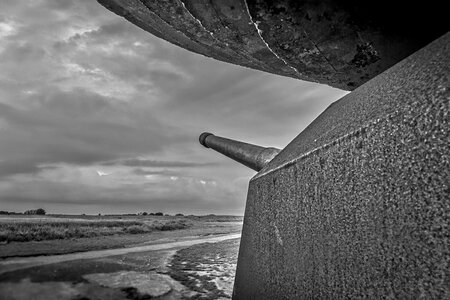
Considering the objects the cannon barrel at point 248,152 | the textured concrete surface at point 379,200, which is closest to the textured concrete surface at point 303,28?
the textured concrete surface at point 379,200

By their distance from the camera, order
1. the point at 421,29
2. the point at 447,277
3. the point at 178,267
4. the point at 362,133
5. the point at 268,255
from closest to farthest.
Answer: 1. the point at 447,277
2. the point at 362,133
3. the point at 268,255
4. the point at 421,29
5. the point at 178,267

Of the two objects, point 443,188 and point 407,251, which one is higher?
point 443,188

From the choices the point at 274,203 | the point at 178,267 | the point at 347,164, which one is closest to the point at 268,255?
the point at 274,203

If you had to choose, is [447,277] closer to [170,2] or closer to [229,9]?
[229,9]

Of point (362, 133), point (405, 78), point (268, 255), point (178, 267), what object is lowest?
point (178, 267)

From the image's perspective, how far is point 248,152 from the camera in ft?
9.21

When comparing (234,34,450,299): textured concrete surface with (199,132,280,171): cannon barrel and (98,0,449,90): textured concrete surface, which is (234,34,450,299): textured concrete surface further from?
(199,132,280,171): cannon barrel

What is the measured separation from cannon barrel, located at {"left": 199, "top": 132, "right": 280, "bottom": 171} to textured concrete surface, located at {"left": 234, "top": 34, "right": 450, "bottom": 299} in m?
1.40

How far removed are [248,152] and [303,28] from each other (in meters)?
1.65

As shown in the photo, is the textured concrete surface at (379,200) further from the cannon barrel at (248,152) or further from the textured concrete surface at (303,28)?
the cannon barrel at (248,152)

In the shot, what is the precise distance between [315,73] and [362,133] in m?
1.09

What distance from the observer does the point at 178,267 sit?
2.66 metres

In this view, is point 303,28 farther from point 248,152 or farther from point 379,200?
point 248,152

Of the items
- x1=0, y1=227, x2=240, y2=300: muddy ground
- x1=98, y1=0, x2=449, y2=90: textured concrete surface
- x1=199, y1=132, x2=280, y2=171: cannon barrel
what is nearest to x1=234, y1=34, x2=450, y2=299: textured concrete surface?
x1=98, y1=0, x2=449, y2=90: textured concrete surface
